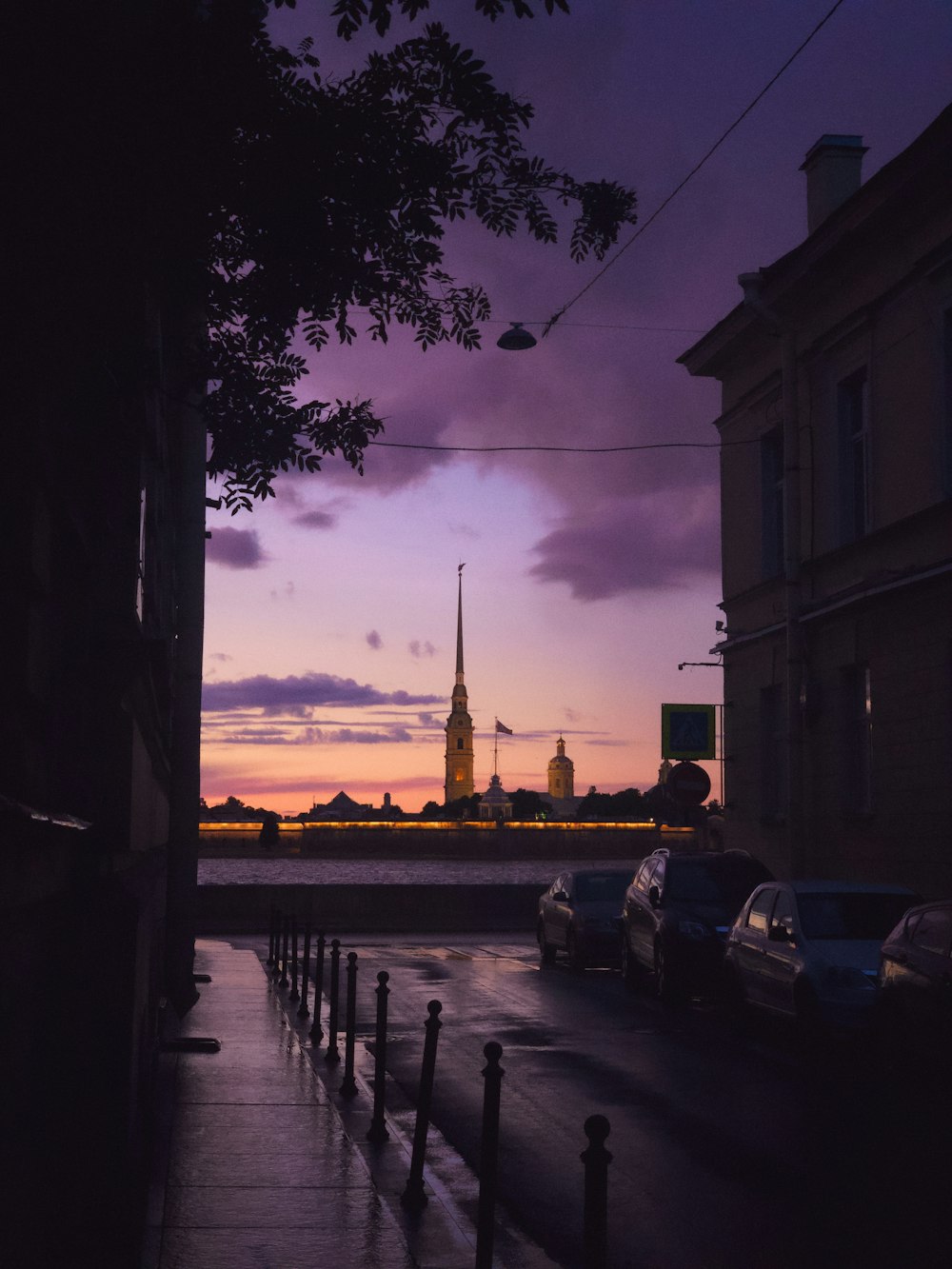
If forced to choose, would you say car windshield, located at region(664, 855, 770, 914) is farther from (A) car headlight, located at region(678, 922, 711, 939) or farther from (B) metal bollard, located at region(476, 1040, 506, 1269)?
(B) metal bollard, located at region(476, 1040, 506, 1269)

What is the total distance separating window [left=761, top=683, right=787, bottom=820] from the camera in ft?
88.7

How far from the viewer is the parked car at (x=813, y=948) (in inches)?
557

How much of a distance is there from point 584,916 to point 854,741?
17.1 ft

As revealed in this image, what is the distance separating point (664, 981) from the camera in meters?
19.5

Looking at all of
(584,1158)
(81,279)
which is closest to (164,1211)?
(584,1158)

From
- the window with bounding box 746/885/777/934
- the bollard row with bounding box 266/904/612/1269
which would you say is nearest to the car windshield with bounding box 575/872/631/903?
the window with bounding box 746/885/777/934

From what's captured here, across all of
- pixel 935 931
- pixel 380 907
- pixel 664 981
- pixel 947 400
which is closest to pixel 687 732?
pixel 664 981

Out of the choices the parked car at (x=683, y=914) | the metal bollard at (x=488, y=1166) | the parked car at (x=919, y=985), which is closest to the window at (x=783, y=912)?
the parked car at (x=919, y=985)

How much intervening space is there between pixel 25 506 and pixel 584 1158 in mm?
2940

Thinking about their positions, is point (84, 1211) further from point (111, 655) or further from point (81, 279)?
point (81, 279)

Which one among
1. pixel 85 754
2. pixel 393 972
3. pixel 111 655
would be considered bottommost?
pixel 393 972

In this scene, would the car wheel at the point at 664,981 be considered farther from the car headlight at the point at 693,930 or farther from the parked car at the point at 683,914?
the car headlight at the point at 693,930

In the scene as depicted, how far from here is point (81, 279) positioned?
5.81 metres

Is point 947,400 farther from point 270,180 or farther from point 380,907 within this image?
point 380,907
